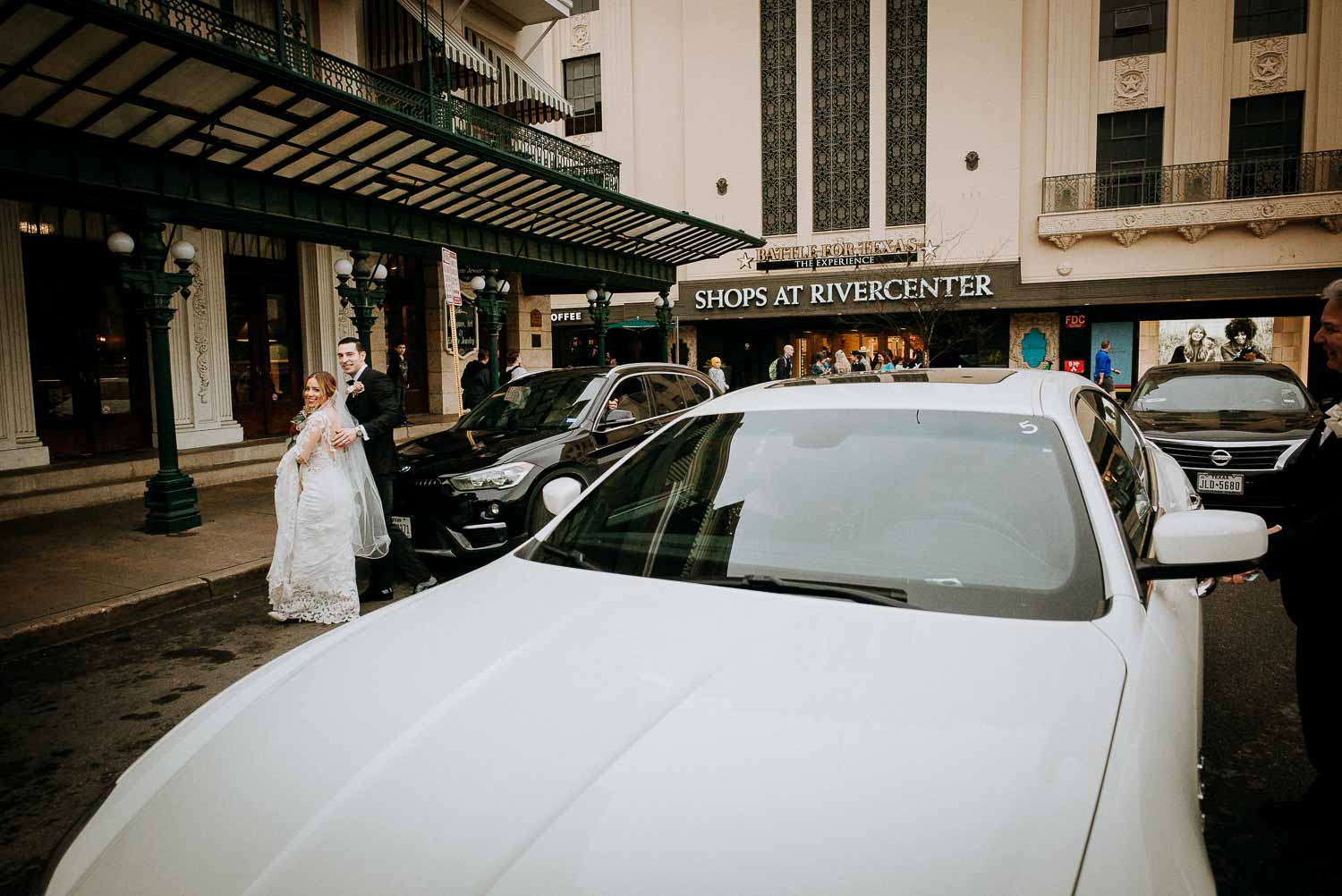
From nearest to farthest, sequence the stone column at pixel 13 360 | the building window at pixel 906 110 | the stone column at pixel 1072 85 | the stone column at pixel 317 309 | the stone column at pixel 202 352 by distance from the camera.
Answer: the stone column at pixel 13 360 < the stone column at pixel 202 352 < the stone column at pixel 317 309 < the stone column at pixel 1072 85 < the building window at pixel 906 110

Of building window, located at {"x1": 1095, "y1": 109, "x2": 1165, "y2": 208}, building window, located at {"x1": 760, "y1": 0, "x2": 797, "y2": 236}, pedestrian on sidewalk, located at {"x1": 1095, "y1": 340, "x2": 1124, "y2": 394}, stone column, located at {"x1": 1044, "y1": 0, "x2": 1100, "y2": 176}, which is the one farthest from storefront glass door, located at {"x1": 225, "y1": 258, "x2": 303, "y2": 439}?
building window, located at {"x1": 1095, "y1": 109, "x2": 1165, "y2": 208}

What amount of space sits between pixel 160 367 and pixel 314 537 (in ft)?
14.4

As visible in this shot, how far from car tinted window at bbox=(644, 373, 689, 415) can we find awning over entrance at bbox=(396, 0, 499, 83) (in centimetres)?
1065

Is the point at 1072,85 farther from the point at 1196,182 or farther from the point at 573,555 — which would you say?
the point at 573,555

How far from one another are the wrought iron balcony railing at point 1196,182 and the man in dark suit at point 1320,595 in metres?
27.7

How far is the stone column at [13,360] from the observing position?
34.4ft

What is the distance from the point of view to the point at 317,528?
586cm

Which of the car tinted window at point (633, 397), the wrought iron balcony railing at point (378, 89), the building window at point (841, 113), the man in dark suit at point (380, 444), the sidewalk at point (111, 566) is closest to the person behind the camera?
the sidewalk at point (111, 566)

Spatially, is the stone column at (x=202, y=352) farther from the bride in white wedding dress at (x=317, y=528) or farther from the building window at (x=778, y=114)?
the building window at (x=778, y=114)

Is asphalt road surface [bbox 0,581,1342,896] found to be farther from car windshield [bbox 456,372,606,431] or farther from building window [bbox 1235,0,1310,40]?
building window [bbox 1235,0,1310,40]

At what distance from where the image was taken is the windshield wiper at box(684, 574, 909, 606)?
1.95m

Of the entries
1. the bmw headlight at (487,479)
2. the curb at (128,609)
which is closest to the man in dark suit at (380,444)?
the bmw headlight at (487,479)

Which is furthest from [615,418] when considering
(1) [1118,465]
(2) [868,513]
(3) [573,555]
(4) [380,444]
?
(2) [868,513]

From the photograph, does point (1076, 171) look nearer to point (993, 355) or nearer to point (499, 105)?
point (993, 355)
